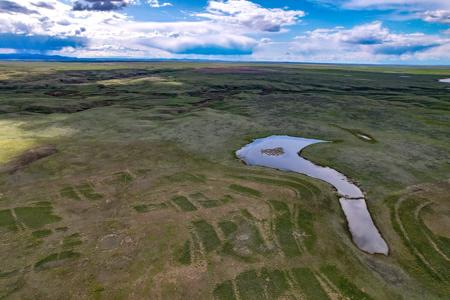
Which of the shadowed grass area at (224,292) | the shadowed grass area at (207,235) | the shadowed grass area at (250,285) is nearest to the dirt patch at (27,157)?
the shadowed grass area at (207,235)

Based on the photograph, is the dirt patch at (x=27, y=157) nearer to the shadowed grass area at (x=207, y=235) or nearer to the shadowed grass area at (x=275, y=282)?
the shadowed grass area at (x=207, y=235)

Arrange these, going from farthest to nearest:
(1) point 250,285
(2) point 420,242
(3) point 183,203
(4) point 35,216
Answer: (3) point 183,203, (4) point 35,216, (2) point 420,242, (1) point 250,285

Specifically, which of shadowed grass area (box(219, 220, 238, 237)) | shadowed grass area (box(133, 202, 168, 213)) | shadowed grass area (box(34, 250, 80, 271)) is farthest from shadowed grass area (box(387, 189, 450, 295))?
shadowed grass area (box(34, 250, 80, 271))

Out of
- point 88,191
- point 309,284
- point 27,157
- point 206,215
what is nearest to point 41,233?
point 88,191

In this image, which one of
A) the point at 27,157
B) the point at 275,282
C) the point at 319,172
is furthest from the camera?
the point at 27,157

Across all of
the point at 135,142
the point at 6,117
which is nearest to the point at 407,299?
the point at 135,142

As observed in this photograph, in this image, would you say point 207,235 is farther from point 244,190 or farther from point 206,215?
point 244,190
